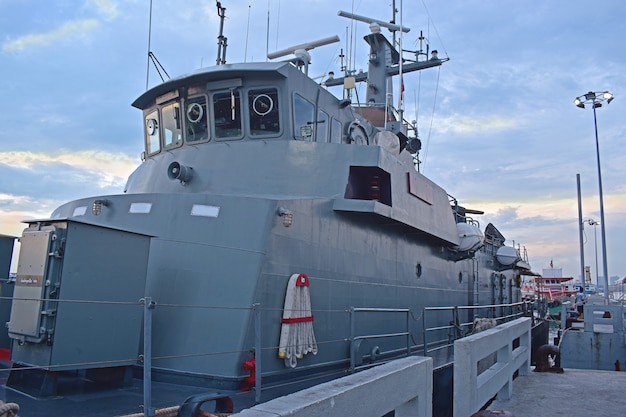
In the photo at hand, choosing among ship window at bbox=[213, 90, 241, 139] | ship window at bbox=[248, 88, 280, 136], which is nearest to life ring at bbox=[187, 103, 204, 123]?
ship window at bbox=[213, 90, 241, 139]

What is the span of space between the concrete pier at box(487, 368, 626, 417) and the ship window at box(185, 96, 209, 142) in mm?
5453

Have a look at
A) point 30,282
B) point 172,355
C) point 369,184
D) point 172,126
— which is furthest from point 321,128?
point 30,282

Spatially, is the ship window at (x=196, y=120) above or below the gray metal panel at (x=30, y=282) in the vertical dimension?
above

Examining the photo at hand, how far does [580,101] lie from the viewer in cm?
2147

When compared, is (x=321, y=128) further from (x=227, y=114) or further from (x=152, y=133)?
(x=152, y=133)

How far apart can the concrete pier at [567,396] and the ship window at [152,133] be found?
6.27 m

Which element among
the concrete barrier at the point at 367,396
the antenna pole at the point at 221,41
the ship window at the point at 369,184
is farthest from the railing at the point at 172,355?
the antenna pole at the point at 221,41

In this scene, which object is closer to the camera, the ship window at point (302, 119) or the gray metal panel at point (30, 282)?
the gray metal panel at point (30, 282)

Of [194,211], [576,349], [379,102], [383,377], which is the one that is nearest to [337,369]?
[194,211]

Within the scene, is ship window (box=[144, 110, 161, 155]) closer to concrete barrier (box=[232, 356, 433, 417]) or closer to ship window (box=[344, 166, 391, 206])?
ship window (box=[344, 166, 391, 206])

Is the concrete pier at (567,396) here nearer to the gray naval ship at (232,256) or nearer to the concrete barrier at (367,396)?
the gray naval ship at (232,256)

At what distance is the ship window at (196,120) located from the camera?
7.70 metres

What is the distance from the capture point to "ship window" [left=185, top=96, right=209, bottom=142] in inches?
303

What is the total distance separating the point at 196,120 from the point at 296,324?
3.56 m
